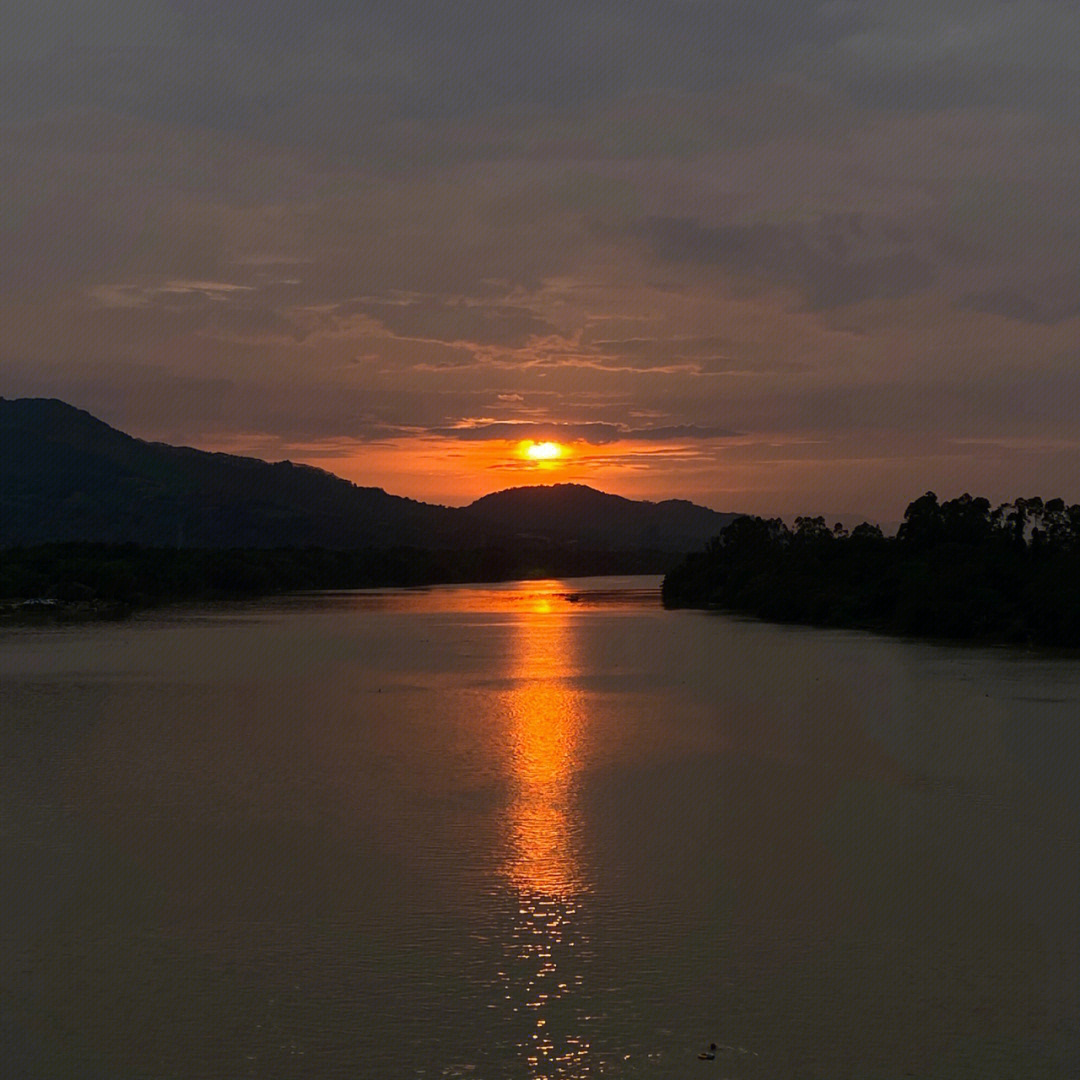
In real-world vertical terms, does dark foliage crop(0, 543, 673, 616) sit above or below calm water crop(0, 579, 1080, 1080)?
above

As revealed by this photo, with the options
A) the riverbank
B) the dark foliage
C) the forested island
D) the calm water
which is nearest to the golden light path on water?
the calm water

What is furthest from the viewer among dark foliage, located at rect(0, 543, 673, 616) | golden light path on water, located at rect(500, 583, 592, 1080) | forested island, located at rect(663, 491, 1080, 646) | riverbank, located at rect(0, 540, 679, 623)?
dark foliage, located at rect(0, 543, 673, 616)

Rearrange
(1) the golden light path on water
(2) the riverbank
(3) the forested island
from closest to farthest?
(1) the golden light path on water
(3) the forested island
(2) the riverbank

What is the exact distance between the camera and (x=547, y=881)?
611 inches

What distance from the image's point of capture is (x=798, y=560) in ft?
258

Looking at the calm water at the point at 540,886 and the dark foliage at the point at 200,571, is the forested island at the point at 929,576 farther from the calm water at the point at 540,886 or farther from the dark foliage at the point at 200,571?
the dark foliage at the point at 200,571

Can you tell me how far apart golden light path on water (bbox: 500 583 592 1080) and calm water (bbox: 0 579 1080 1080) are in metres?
0.05

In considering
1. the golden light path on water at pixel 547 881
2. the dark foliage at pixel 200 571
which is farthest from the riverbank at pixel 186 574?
the golden light path on water at pixel 547 881

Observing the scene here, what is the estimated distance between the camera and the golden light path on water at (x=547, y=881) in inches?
426

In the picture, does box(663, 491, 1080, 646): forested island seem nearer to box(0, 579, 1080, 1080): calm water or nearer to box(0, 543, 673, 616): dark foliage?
box(0, 579, 1080, 1080): calm water

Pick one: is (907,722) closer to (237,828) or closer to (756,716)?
(756,716)

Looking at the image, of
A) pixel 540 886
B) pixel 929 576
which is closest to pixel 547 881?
pixel 540 886

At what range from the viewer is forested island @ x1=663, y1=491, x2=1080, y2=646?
5222 centimetres

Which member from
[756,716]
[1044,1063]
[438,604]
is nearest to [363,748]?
[756,716]
